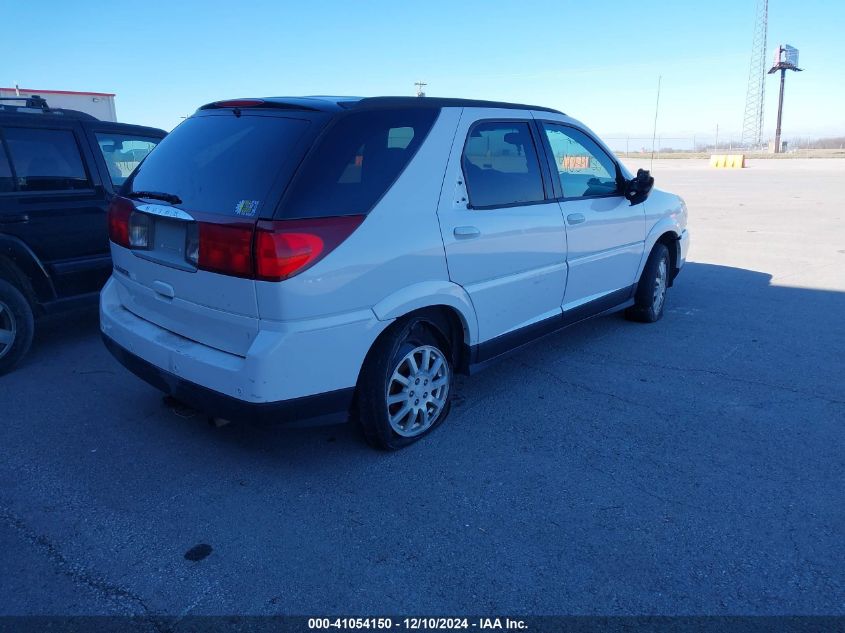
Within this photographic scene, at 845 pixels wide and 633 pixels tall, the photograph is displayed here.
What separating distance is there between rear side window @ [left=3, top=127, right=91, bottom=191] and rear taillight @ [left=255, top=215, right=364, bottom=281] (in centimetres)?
306

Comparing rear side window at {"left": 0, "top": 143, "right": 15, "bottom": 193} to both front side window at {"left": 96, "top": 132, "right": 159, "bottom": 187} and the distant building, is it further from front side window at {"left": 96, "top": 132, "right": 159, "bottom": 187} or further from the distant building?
the distant building

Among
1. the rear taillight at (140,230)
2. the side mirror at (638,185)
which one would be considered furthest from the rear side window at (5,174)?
the side mirror at (638,185)

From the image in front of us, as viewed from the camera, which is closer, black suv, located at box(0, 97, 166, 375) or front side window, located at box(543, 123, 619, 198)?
front side window, located at box(543, 123, 619, 198)

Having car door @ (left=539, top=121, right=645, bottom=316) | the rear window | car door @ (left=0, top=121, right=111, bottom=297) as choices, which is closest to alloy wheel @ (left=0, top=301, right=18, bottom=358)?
car door @ (left=0, top=121, right=111, bottom=297)

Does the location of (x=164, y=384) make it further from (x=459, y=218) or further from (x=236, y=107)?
(x=459, y=218)

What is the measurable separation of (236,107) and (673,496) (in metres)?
3.02

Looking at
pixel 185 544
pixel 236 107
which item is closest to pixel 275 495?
pixel 185 544

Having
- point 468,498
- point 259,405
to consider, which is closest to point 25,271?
point 259,405

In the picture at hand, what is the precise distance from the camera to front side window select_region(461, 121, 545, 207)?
364 centimetres

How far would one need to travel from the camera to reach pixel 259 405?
282 cm

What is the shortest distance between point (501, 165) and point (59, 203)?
11.3 ft

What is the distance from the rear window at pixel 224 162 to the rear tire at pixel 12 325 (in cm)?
167

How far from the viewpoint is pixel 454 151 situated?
138 inches

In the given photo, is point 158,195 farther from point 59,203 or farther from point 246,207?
point 59,203
